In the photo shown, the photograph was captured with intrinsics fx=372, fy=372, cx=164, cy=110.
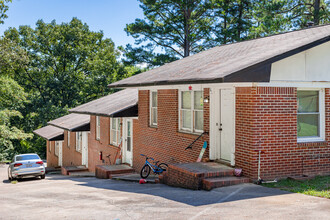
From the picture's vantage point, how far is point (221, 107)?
36.7 ft

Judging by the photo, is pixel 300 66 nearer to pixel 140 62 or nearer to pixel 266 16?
pixel 266 16

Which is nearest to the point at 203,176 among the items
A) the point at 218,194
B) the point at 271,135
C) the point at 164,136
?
the point at 218,194

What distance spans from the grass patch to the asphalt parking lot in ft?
1.11

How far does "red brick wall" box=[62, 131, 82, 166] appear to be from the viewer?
26.1 meters

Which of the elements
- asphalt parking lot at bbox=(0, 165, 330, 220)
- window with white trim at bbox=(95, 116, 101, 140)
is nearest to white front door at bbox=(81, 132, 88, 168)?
window with white trim at bbox=(95, 116, 101, 140)

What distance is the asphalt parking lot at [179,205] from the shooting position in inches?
283

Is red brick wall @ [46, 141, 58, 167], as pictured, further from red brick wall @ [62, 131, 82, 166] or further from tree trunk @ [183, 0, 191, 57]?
tree trunk @ [183, 0, 191, 57]

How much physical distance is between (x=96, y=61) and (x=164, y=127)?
3172 cm

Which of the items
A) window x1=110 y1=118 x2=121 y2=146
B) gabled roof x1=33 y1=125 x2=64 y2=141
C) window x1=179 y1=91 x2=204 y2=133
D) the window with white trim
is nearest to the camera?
window x1=179 y1=91 x2=204 y2=133

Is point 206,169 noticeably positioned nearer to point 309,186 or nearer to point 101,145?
point 309,186

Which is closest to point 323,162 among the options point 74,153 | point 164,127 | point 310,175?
point 310,175

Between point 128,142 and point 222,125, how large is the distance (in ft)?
24.8

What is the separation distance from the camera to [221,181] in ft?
31.2

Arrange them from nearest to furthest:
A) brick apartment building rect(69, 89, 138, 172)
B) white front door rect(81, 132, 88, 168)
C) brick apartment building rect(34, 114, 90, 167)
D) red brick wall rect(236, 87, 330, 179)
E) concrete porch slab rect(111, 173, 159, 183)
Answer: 1. red brick wall rect(236, 87, 330, 179)
2. concrete porch slab rect(111, 173, 159, 183)
3. brick apartment building rect(69, 89, 138, 172)
4. brick apartment building rect(34, 114, 90, 167)
5. white front door rect(81, 132, 88, 168)
